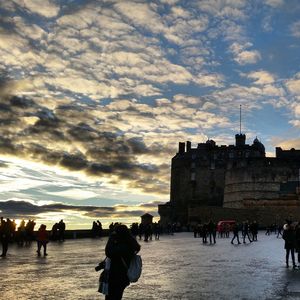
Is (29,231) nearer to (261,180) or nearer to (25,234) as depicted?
(25,234)

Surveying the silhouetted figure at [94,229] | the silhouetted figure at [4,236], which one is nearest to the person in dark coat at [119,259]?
the silhouetted figure at [4,236]

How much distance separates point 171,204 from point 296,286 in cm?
8093

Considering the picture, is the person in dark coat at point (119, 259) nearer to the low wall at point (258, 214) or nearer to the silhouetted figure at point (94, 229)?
the silhouetted figure at point (94, 229)

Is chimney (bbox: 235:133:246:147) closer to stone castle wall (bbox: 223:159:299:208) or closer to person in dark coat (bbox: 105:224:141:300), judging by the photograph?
stone castle wall (bbox: 223:159:299:208)

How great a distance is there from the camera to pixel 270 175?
78188 mm

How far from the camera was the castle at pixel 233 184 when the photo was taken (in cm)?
6912

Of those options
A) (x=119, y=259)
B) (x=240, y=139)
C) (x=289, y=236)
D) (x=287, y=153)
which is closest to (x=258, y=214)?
(x=287, y=153)

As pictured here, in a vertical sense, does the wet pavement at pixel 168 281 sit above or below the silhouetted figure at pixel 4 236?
below

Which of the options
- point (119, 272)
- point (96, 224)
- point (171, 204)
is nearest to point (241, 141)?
point (171, 204)

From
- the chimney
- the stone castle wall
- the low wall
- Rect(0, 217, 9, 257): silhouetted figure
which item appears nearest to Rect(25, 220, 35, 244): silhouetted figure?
Rect(0, 217, 9, 257): silhouetted figure

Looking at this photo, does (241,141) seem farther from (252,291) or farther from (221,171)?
(252,291)

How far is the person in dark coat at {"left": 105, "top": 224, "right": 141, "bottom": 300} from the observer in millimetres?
6547

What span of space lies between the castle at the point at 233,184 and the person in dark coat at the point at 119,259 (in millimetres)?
62856

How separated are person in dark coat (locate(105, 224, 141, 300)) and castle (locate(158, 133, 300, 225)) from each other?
62.9m
